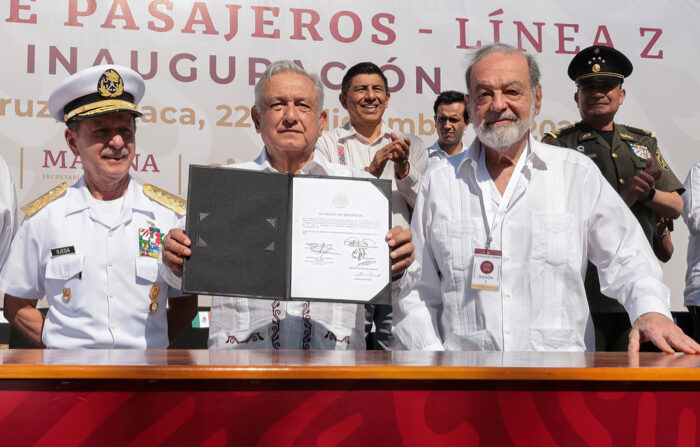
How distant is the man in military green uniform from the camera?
146 inches

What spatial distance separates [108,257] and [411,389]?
4.89 feet

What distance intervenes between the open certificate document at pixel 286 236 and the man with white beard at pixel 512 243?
272mm

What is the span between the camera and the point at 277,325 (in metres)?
2.53

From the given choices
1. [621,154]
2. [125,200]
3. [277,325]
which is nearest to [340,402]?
[277,325]

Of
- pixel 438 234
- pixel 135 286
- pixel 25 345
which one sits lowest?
A: pixel 25 345

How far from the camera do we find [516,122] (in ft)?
8.87

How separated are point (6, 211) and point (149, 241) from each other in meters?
0.96

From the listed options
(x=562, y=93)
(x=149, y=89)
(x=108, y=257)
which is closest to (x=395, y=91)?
(x=562, y=93)

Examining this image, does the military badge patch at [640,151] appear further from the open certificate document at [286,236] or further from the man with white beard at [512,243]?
the open certificate document at [286,236]

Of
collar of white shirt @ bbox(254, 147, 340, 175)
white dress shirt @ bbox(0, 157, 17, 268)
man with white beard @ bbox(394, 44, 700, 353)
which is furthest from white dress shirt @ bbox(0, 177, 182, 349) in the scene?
man with white beard @ bbox(394, 44, 700, 353)

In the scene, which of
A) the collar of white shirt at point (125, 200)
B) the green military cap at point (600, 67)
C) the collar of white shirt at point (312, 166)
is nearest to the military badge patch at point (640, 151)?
the green military cap at point (600, 67)

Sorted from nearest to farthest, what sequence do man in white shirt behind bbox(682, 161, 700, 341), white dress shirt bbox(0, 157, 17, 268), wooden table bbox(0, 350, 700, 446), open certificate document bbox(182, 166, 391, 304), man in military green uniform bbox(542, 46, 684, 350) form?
wooden table bbox(0, 350, 700, 446) < open certificate document bbox(182, 166, 391, 304) < white dress shirt bbox(0, 157, 17, 268) < man in military green uniform bbox(542, 46, 684, 350) < man in white shirt behind bbox(682, 161, 700, 341)

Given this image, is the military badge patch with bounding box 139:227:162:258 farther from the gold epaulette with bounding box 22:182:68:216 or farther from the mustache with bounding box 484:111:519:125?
the mustache with bounding box 484:111:519:125

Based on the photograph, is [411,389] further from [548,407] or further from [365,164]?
[365,164]
